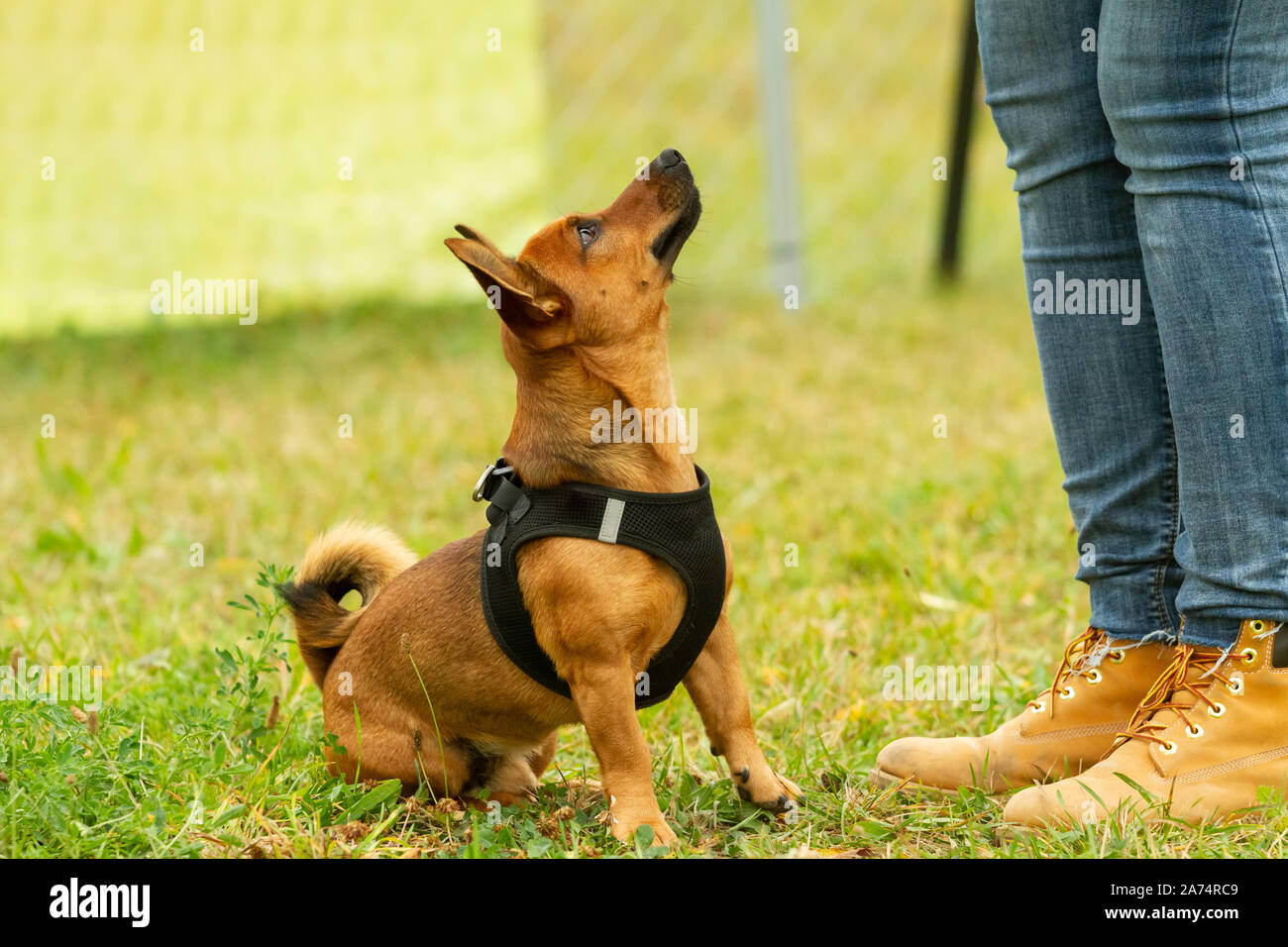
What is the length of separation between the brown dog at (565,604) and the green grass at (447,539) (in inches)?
3.8

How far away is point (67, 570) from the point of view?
370cm

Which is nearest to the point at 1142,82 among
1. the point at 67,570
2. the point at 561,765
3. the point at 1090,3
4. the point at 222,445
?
the point at 1090,3

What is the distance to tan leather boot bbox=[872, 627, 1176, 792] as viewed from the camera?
226 cm

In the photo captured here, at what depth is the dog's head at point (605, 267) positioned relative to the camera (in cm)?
208

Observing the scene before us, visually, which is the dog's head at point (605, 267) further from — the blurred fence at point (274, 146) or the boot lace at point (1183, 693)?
the blurred fence at point (274, 146)

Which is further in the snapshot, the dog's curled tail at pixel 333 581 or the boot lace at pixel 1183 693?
the dog's curled tail at pixel 333 581

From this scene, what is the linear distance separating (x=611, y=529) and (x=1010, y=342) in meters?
4.63

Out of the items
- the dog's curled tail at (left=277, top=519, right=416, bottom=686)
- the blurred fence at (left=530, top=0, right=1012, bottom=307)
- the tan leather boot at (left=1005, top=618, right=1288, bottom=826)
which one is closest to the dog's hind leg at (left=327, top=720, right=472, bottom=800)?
the dog's curled tail at (left=277, top=519, right=416, bottom=686)

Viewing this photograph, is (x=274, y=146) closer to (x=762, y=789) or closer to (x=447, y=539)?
(x=447, y=539)

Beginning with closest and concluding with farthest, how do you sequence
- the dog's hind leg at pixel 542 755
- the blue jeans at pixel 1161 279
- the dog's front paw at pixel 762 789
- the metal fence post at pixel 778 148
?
the blue jeans at pixel 1161 279 < the dog's front paw at pixel 762 789 < the dog's hind leg at pixel 542 755 < the metal fence post at pixel 778 148

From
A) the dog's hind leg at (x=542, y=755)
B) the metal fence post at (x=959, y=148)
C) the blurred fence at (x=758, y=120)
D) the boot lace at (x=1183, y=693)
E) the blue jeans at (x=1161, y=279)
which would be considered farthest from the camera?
the blurred fence at (x=758, y=120)

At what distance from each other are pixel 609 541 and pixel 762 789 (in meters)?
0.53

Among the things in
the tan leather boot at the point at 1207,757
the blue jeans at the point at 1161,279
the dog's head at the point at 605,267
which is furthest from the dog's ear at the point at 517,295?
the tan leather boot at the point at 1207,757

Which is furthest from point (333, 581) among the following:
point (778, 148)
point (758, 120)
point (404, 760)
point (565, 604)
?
point (758, 120)
